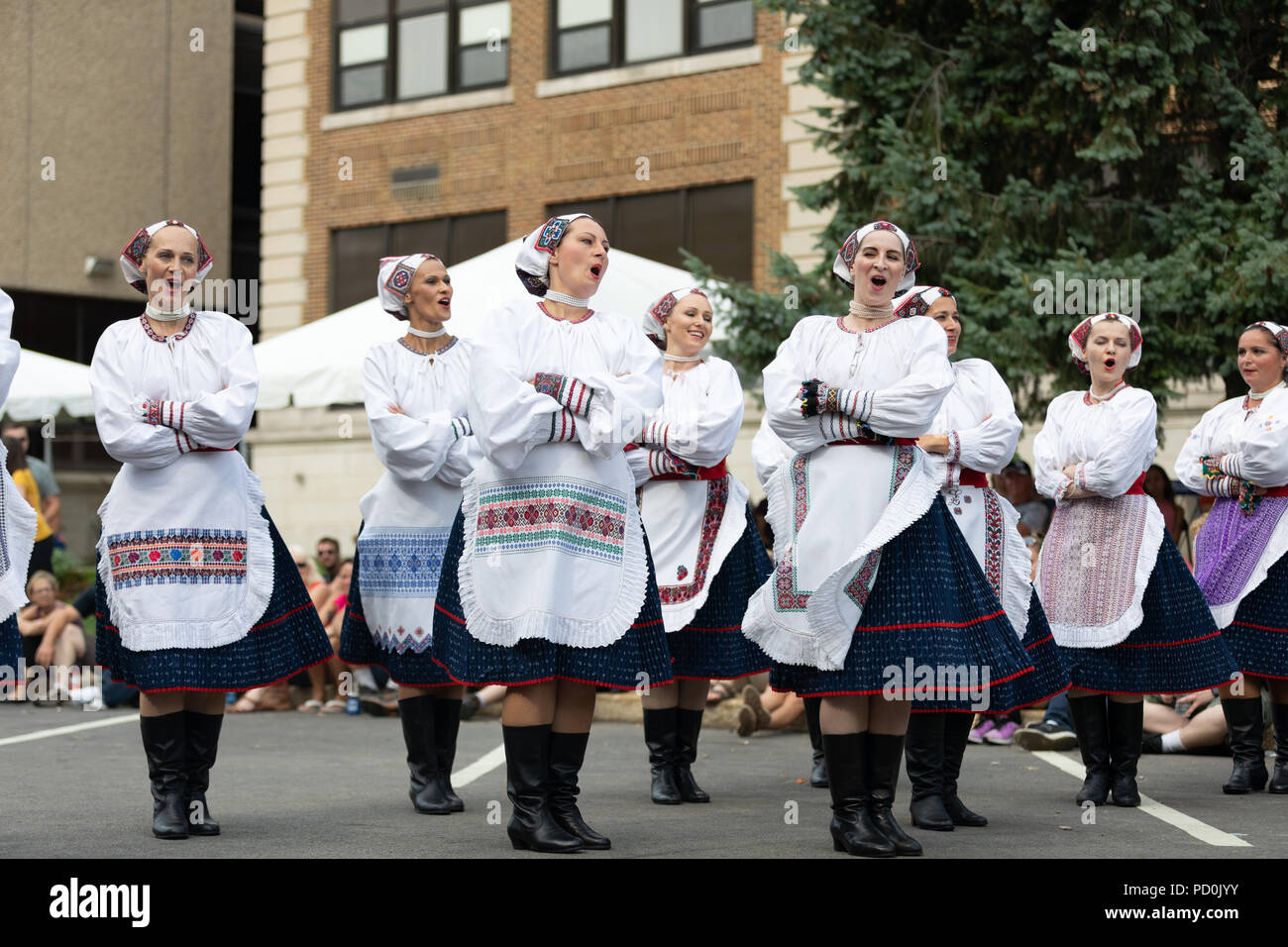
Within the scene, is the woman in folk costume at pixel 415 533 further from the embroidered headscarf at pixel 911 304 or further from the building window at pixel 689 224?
the building window at pixel 689 224

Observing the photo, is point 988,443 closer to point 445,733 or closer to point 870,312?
point 870,312

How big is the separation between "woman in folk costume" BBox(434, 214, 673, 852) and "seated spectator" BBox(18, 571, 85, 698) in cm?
906

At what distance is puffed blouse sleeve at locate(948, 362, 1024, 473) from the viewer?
23.5 feet

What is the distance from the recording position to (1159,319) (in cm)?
1314

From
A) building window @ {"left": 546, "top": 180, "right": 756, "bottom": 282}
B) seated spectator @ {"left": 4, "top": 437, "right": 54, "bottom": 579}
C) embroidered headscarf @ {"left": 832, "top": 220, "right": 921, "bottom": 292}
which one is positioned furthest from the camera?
building window @ {"left": 546, "top": 180, "right": 756, "bottom": 282}

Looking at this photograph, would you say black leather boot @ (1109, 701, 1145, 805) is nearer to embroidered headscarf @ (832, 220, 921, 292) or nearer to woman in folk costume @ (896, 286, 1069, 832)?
woman in folk costume @ (896, 286, 1069, 832)

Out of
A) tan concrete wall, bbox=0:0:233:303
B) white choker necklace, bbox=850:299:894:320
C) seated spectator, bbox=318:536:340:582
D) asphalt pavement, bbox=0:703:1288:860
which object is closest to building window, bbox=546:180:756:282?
seated spectator, bbox=318:536:340:582

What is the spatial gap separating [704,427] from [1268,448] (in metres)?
2.61

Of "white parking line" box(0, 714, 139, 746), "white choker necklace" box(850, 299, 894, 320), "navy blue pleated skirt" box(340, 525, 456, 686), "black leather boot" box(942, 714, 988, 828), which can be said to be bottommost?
"white parking line" box(0, 714, 139, 746)

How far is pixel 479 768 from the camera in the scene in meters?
9.21

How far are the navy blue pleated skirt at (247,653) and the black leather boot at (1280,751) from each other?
14.5 ft

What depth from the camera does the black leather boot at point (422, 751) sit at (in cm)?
727

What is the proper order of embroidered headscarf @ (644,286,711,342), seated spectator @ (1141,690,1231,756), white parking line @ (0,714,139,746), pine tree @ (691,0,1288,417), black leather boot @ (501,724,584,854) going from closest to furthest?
black leather boot @ (501,724,584,854) → embroidered headscarf @ (644,286,711,342) → seated spectator @ (1141,690,1231,756) → white parking line @ (0,714,139,746) → pine tree @ (691,0,1288,417)
